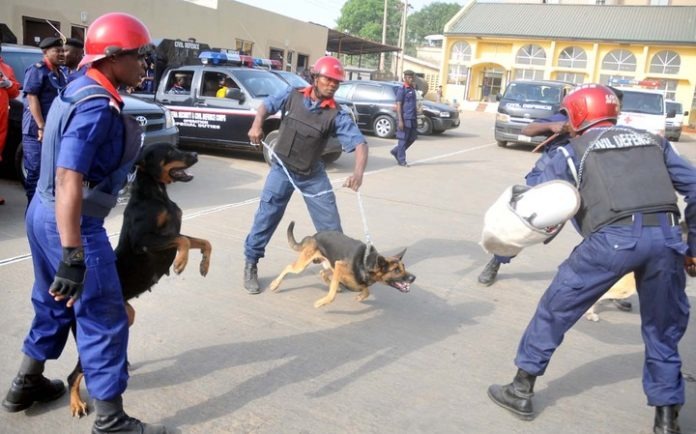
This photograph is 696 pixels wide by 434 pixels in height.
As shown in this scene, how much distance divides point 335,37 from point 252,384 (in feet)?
105

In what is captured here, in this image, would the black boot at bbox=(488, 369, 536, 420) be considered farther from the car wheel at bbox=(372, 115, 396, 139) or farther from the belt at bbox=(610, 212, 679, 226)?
the car wheel at bbox=(372, 115, 396, 139)

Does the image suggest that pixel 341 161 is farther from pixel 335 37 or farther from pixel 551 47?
pixel 551 47

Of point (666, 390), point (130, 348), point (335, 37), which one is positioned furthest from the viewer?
point (335, 37)

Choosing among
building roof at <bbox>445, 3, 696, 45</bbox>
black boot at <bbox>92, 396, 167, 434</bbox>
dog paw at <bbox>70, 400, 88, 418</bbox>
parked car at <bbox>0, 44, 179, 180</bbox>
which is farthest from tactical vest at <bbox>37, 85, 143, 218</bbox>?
building roof at <bbox>445, 3, 696, 45</bbox>

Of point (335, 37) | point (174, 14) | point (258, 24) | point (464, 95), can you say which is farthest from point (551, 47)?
point (174, 14)

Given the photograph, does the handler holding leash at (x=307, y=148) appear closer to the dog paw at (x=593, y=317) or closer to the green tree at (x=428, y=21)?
the dog paw at (x=593, y=317)

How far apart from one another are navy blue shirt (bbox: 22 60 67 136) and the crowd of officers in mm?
3027

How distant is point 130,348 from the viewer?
11.7 ft

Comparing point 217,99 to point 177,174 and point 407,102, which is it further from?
point 177,174

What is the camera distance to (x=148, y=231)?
2.88 m

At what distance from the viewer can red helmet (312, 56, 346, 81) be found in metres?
4.42

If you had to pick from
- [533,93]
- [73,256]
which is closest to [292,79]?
[533,93]

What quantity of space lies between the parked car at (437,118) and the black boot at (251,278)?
13.9 m

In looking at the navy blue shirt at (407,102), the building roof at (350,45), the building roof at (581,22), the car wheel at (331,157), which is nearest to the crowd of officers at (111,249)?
the car wheel at (331,157)
